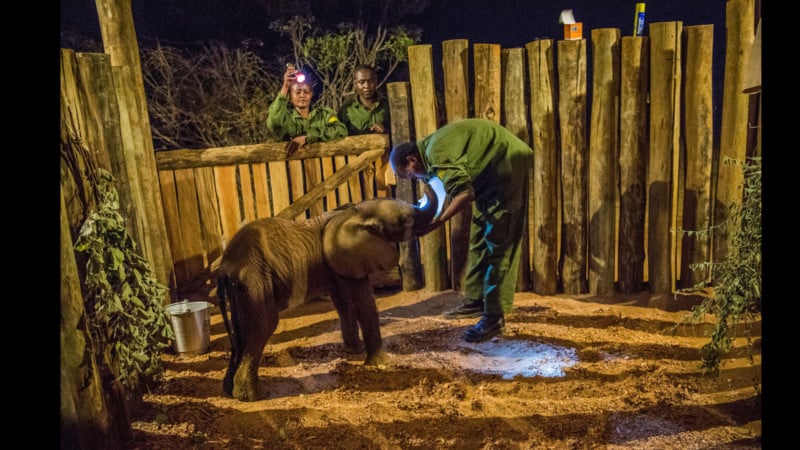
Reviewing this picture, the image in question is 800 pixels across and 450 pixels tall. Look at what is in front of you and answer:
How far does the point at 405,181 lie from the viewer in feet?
19.5

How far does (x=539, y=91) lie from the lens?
212 inches

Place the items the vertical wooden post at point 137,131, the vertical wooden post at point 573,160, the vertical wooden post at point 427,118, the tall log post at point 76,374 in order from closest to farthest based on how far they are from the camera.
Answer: the tall log post at point 76,374 → the vertical wooden post at point 137,131 → the vertical wooden post at point 573,160 → the vertical wooden post at point 427,118

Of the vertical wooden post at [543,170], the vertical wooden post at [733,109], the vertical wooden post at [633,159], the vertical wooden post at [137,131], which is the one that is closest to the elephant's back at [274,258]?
the vertical wooden post at [137,131]

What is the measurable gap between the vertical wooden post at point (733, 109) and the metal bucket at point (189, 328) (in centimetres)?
446

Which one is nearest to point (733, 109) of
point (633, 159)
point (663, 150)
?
point (663, 150)

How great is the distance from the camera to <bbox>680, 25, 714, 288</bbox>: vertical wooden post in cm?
501

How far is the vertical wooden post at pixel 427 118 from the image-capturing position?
5543 mm

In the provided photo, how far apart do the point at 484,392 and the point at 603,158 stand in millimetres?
2729

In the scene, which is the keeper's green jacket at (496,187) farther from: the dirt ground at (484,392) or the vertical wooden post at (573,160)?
the vertical wooden post at (573,160)

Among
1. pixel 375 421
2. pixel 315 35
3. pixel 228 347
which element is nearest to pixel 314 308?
pixel 228 347

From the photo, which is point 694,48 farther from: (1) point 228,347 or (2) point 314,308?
(1) point 228,347

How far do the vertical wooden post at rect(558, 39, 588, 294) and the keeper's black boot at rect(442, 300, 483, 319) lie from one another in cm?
102

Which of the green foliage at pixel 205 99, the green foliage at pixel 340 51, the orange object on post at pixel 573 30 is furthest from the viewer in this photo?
the green foliage at pixel 340 51

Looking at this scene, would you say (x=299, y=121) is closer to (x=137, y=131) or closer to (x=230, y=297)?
(x=137, y=131)
